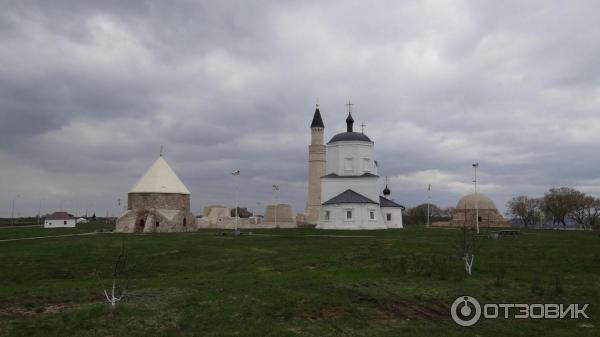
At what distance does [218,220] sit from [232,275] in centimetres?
4402

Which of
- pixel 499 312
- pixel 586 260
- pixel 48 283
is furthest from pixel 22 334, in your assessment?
pixel 586 260

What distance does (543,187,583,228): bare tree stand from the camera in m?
70.1

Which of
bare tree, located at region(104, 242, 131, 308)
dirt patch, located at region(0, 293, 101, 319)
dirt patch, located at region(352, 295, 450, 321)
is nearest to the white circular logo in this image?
dirt patch, located at region(352, 295, 450, 321)

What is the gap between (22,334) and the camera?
10.7 m

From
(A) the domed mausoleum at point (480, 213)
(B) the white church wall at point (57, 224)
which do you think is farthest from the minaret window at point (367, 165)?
(B) the white church wall at point (57, 224)

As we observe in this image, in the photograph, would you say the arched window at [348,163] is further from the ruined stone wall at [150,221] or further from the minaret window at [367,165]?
the ruined stone wall at [150,221]

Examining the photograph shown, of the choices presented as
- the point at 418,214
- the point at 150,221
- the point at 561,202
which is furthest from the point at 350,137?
the point at 418,214

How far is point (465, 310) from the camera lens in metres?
12.9

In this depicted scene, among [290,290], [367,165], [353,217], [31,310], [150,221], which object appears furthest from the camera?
[367,165]

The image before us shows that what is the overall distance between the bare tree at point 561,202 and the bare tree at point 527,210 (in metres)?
6.37

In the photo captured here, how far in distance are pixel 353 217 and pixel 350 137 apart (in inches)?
440

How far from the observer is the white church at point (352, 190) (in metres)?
46.7

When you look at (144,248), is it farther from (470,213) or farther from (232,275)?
(470,213)

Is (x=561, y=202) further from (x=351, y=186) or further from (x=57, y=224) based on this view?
(x=57, y=224)
